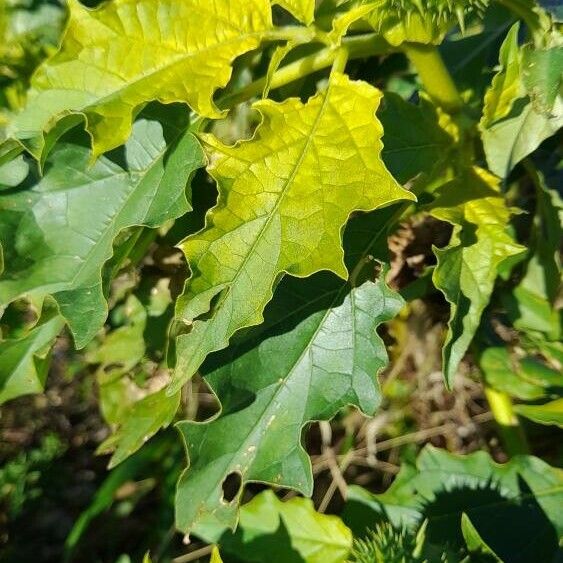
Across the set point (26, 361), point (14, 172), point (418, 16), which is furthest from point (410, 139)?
point (26, 361)

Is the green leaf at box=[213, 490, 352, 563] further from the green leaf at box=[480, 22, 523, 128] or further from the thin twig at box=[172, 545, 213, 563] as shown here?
the green leaf at box=[480, 22, 523, 128]

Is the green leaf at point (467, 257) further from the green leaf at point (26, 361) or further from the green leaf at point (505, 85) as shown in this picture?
the green leaf at point (26, 361)

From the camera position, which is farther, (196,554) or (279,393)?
(196,554)

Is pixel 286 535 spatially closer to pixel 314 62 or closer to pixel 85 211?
pixel 85 211

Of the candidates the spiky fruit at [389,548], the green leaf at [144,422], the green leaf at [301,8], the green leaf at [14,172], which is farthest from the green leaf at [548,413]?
the green leaf at [14,172]

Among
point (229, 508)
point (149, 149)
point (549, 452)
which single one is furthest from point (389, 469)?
point (149, 149)

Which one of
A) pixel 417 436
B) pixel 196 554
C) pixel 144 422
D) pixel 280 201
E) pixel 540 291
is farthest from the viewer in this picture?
pixel 417 436
